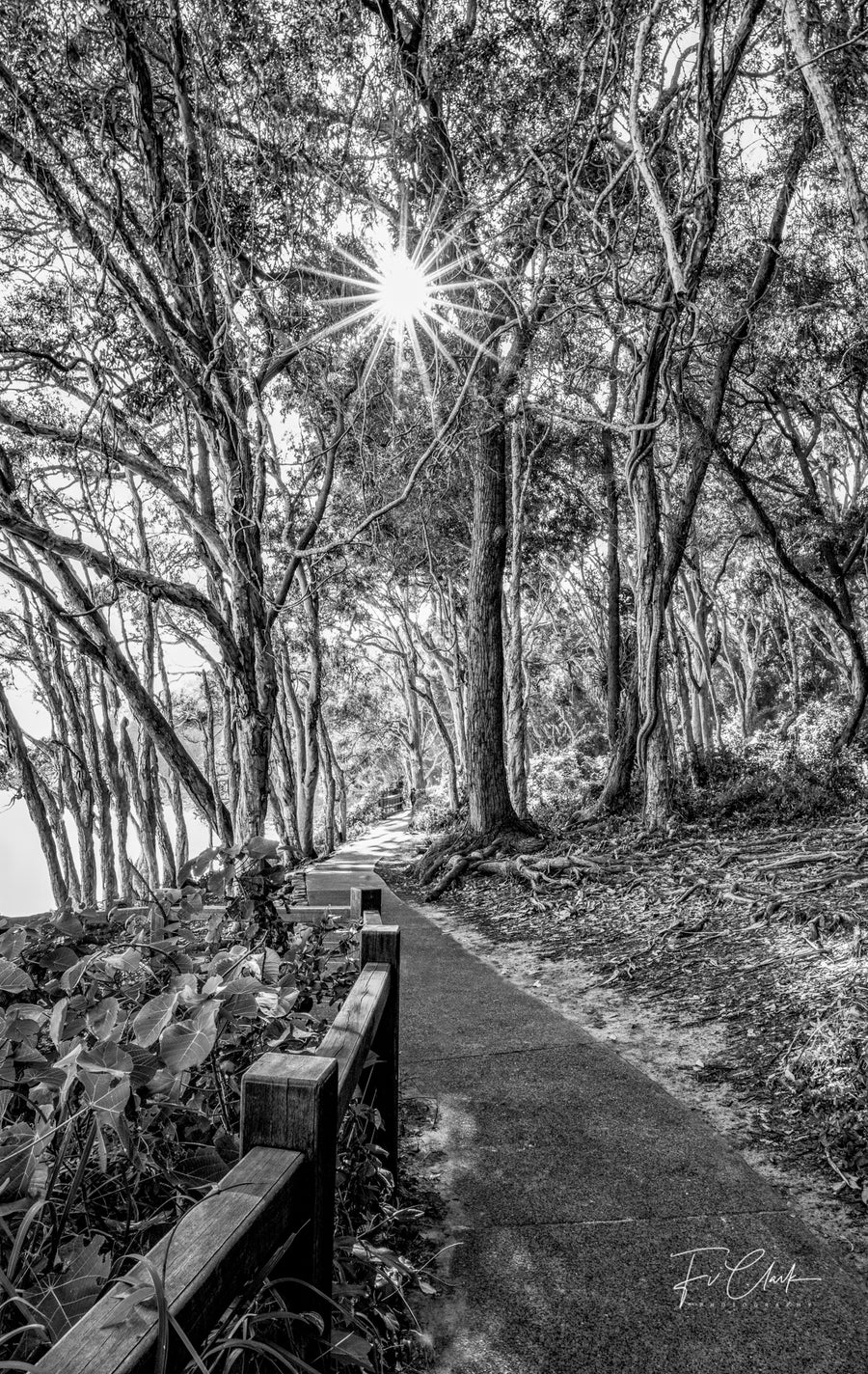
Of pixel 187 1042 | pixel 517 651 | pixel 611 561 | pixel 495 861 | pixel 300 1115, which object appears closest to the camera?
pixel 300 1115

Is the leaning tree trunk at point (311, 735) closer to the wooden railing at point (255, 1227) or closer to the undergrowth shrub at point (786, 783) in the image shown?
the undergrowth shrub at point (786, 783)

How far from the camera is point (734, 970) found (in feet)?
16.6

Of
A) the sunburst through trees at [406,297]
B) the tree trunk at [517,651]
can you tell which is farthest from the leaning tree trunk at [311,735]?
the sunburst through trees at [406,297]

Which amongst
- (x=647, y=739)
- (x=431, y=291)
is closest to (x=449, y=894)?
(x=647, y=739)

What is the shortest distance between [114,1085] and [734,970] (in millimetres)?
4502

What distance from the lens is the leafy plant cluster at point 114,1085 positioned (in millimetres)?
1325

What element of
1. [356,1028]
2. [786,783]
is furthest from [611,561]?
[356,1028]

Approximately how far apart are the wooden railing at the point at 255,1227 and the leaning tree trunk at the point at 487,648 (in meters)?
8.78

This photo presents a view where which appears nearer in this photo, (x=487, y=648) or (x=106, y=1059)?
(x=106, y=1059)

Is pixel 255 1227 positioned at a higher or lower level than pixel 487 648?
lower

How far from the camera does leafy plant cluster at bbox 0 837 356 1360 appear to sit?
1.33 metres
